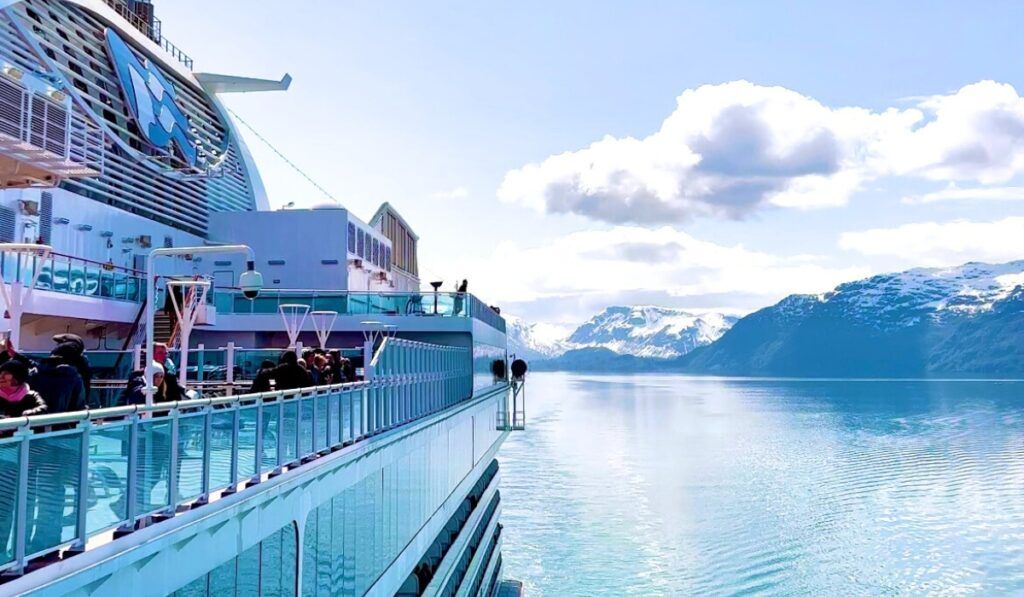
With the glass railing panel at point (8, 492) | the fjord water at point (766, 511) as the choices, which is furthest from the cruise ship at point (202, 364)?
the fjord water at point (766, 511)

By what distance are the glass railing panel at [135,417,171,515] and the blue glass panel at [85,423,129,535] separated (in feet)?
0.68

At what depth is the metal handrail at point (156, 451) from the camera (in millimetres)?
5676

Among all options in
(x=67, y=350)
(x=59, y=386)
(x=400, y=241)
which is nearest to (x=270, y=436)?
(x=67, y=350)

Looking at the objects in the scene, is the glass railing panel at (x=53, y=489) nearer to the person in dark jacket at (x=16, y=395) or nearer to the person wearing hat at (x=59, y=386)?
the person in dark jacket at (x=16, y=395)

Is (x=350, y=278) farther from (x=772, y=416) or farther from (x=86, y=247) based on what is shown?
(x=772, y=416)

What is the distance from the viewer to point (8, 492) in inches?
215

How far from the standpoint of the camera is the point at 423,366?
22.2m

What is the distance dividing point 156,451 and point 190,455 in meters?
0.81

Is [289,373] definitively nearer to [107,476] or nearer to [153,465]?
[153,465]

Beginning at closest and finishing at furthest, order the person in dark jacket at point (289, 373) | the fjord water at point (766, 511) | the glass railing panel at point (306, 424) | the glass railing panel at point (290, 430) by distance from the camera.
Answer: the glass railing panel at point (290, 430)
the glass railing panel at point (306, 424)
the person in dark jacket at point (289, 373)
the fjord water at point (766, 511)

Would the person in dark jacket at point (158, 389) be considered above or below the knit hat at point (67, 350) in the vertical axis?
below

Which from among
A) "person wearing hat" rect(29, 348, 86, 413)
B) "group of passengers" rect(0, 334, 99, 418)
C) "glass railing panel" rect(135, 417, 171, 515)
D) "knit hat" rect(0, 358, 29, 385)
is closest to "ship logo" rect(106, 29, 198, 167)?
"group of passengers" rect(0, 334, 99, 418)

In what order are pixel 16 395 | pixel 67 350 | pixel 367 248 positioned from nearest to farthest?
pixel 16 395
pixel 67 350
pixel 367 248

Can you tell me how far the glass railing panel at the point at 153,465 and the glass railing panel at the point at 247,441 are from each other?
2.08 m
